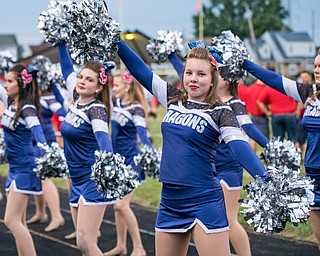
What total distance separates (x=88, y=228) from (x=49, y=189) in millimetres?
3472

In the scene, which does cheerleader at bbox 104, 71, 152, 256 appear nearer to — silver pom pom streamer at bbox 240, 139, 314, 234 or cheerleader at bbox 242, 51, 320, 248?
cheerleader at bbox 242, 51, 320, 248

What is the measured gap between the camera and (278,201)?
3988mm

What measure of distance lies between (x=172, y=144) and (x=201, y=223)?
1.58ft

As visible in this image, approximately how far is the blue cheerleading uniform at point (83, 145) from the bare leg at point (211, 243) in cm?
147

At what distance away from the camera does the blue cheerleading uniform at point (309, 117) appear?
209 inches

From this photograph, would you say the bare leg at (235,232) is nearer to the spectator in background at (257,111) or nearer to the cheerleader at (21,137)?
the cheerleader at (21,137)

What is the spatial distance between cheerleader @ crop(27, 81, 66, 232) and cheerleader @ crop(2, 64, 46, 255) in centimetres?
180

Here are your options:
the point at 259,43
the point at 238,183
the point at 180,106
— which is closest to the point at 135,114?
the point at 238,183

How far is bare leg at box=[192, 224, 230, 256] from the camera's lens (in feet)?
13.8

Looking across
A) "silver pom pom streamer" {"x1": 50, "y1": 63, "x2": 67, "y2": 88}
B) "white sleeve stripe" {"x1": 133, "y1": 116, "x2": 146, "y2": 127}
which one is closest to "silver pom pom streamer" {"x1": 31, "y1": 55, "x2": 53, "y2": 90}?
"silver pom pom streamer" {"x1": 50, "y1": 63, "x2": 67, "y2": 88}

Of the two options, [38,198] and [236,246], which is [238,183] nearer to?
[236,246]

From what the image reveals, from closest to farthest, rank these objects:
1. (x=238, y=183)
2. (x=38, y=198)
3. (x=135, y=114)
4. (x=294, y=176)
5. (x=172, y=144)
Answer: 1. (x=294, y=176)
2. (x=172, y=144)
3. (x=238, y=183)
4. (x=135, y=114)
5. (x=38, y=198)

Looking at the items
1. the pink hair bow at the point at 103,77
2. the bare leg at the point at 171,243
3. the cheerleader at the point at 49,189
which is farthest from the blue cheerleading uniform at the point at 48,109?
A: the bare leg at the point at 171,243

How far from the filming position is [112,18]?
15.2 ft
